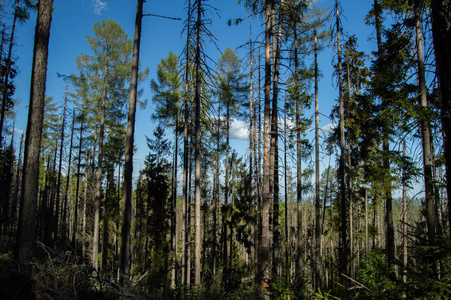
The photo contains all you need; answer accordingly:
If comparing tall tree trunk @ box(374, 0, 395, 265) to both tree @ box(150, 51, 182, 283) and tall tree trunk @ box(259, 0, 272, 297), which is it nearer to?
tall tree trunk @ box(259, 0, 272, 297)

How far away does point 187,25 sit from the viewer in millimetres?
10797

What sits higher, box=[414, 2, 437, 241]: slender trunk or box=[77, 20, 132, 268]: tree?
box=[77, 20, 132, 268]: tree

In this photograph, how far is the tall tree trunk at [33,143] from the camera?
560cm

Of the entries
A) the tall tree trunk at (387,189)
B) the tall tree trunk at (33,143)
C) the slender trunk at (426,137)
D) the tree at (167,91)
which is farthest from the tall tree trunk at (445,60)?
the tree at (167,91)

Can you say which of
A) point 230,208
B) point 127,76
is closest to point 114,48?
point 127,76

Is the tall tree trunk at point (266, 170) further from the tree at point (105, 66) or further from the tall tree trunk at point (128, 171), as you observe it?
the tree at point (105, 66)

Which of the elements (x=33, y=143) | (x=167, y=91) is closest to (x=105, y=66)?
(x=167, y=91)

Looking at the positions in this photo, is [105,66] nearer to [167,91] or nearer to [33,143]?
[167,91]

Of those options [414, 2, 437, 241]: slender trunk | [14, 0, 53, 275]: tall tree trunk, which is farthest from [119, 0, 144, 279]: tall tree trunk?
[414, 2, 437, 241]: slender trunk

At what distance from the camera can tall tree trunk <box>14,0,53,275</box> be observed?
5600mm

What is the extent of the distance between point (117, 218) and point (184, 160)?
1597cm

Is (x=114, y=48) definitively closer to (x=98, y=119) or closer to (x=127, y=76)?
(x=127, y=76)

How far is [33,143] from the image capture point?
19.6ft

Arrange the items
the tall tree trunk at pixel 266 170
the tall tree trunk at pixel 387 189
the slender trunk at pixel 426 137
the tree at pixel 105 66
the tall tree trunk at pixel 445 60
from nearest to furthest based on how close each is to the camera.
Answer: the tall tree trunk at pixel 445 60, the slender trunk at pixel 426 137, the tall tree trunk at pixel 266 170, the tall tree trunk at pixel 387 189, the tree at pixel 105 66
